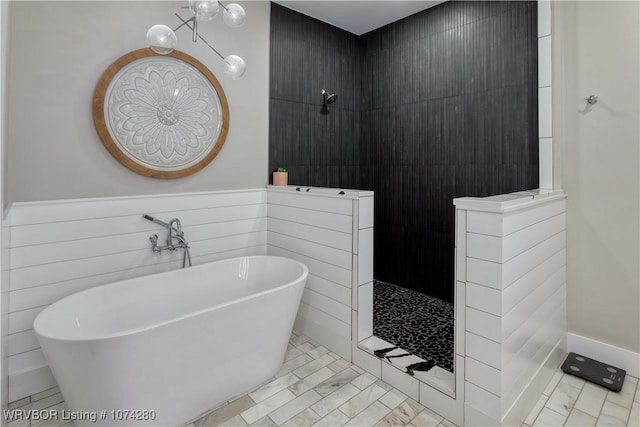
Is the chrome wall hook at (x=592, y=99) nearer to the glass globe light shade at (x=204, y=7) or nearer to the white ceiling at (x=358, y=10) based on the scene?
the white ceiling at (x=358, y=10)

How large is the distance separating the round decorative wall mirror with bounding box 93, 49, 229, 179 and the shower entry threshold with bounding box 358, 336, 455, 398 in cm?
181

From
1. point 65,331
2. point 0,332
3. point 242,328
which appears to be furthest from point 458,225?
point 0,332

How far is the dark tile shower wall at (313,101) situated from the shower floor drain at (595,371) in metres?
2.41

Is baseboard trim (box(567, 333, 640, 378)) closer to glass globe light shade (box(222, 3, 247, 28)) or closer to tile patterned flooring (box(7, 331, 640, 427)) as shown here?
tile patterned flooring (box(7, 331, 640, 427))

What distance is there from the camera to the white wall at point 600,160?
219 centimetres

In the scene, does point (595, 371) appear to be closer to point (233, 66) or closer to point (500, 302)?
point (500, 302)

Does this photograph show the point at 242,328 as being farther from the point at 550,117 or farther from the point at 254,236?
the point at 550,117

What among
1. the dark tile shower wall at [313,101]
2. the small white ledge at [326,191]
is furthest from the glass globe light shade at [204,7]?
the dark tile shower wall at [313,101]

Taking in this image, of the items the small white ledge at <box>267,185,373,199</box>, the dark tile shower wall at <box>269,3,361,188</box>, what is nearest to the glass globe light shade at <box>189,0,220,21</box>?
the small white ledge at <box>267,185,373,199</box>

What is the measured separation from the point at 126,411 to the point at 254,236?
1652 mm

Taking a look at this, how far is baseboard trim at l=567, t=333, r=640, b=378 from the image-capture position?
2.24m

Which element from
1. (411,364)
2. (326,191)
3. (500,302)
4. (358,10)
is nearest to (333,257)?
(326,191)

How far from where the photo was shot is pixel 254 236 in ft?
10.2

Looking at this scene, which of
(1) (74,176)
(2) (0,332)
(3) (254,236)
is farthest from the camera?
(3) (254,236)
